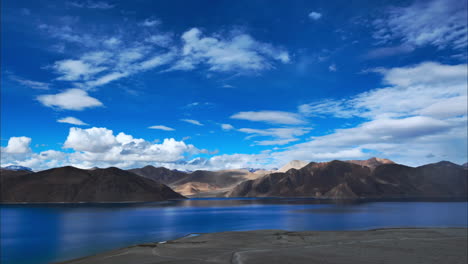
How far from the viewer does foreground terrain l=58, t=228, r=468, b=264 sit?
33.1m

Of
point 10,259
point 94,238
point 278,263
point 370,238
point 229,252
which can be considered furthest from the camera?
point 94,238

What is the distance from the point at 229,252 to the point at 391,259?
17141 millimetres

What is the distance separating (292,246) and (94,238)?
34652 millimetres

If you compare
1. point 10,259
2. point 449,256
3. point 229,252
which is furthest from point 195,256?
point 449,256

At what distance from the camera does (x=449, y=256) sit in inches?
1351

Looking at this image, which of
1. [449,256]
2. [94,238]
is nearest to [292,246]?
[449,256]

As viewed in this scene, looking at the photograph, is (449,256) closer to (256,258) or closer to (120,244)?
(256,258)

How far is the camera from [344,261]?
104 ft

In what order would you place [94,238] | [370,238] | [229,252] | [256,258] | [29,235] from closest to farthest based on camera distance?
[256,258] → [229,252] → [370,238] → [94,238] → [29,235]

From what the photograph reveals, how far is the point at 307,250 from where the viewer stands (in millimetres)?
38000

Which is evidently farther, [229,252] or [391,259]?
[229,252]

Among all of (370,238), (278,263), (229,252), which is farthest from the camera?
(370,238)

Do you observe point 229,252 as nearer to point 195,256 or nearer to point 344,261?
point 195,256

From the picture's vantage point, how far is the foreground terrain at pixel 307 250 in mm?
33062
